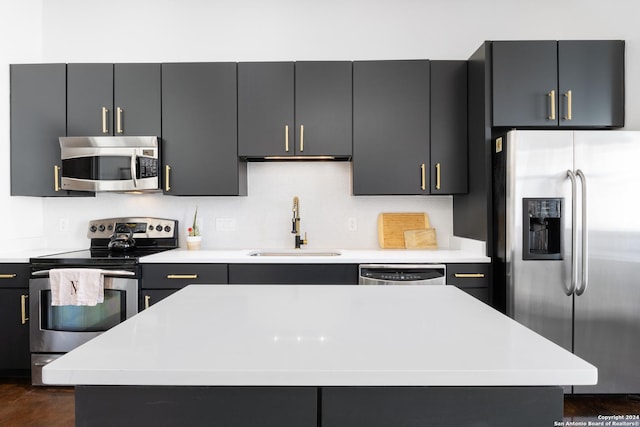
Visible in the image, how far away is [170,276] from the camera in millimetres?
2711

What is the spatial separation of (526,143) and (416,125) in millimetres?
761

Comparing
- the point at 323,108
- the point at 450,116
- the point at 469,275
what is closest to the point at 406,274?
the point at 469,275

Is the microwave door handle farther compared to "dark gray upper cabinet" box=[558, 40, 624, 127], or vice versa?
the microwave door handle

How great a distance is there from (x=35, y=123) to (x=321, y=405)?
3.20 meters

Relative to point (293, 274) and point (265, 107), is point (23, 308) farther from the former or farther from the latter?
point (265, 107)

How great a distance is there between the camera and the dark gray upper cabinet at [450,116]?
2982 millimetres

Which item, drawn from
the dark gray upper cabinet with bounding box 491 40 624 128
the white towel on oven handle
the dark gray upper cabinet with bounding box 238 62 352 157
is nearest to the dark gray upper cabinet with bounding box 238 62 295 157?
the dark gray upper cabinet with bounding box 238 62 352 157

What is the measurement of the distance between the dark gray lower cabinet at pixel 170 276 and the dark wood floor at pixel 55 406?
699 millimetres

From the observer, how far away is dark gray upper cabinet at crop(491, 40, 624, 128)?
2.72 metres

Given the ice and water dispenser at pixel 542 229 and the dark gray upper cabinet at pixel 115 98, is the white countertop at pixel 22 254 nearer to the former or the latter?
the dark gray upper cabinet at pixel 115 98

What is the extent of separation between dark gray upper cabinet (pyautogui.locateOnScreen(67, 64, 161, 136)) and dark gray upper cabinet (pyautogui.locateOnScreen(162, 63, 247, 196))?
0.29ft

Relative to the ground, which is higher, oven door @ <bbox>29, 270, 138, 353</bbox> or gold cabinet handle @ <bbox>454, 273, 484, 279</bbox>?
gold cabinet handle @ <bbox>454, 273, 484, 279</bbox>

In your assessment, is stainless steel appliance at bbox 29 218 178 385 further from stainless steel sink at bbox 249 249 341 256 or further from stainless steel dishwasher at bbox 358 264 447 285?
stainless steel dishwasher at bbox 358 264 447 285

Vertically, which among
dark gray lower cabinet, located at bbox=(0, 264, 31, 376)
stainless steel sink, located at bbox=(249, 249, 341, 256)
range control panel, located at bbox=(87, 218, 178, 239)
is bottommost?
dark gray lower cabinet, located at bbox=(0, 264, 31, 376)
